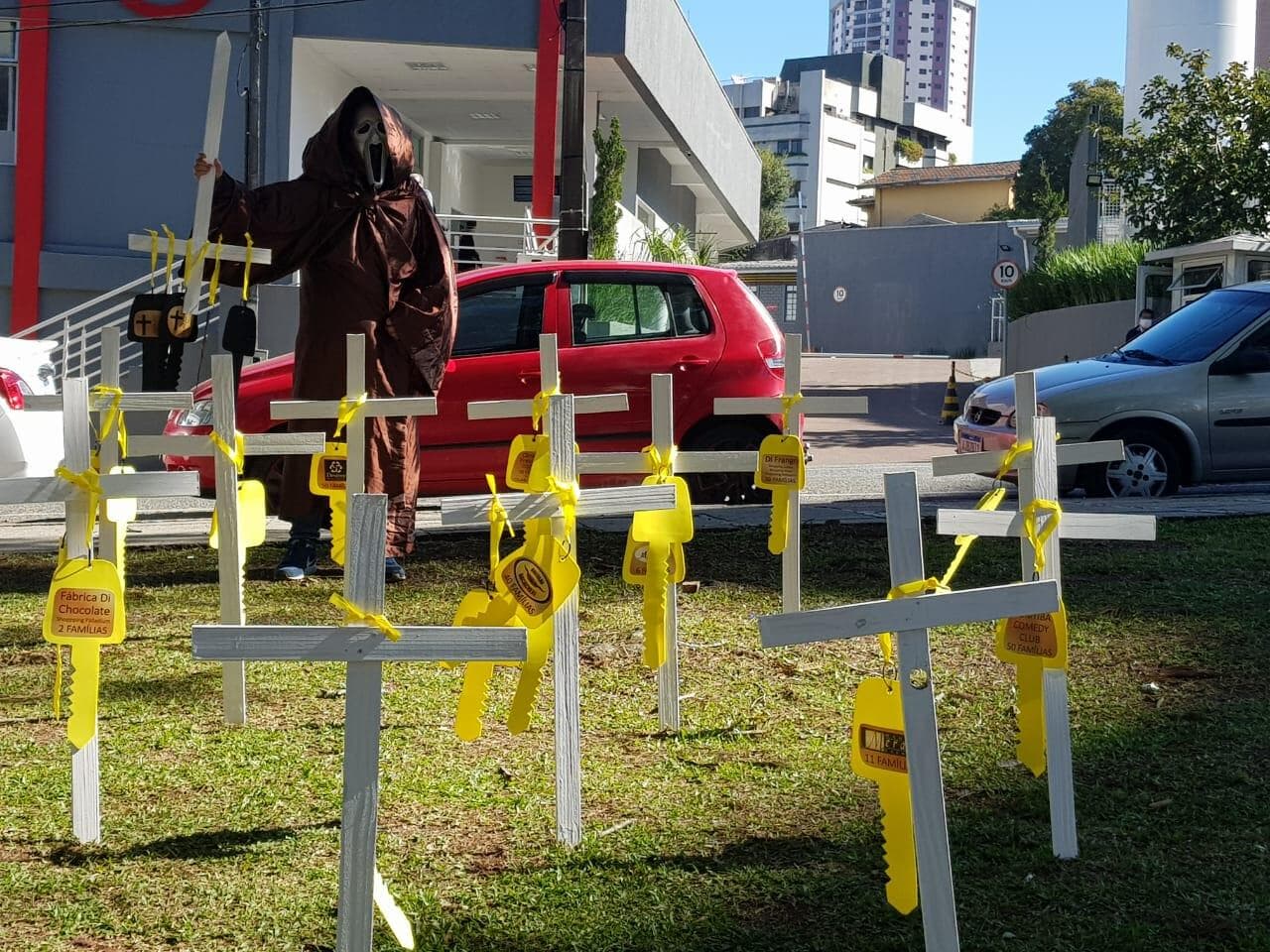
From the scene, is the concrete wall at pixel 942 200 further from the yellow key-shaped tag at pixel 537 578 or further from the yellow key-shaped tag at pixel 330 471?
the yellow key-shaped tag at pixel 537 578

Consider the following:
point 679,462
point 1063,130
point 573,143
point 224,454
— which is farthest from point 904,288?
point 224,454

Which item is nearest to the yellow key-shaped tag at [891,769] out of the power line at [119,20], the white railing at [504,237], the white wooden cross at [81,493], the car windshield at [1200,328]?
the white wooden cross at [81,493]

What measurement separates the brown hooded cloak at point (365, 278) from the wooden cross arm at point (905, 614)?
3.60 metres

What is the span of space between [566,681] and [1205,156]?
19.8m

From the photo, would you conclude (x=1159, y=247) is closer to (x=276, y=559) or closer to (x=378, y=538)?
(x=276, y=559)

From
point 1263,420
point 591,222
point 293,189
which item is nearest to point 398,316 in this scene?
point 293,189

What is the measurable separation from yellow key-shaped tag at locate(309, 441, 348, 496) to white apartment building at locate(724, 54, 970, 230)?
104 metres

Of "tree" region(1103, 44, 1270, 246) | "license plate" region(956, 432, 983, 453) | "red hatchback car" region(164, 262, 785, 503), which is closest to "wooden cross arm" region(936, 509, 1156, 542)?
"red hatchback car" region(164, 262, 785, 503)

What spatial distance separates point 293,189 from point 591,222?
49.5 ft

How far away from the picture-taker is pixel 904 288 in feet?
177

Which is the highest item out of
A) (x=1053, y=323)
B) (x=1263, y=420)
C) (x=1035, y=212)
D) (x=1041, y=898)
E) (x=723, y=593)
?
(x=1035, y=212)

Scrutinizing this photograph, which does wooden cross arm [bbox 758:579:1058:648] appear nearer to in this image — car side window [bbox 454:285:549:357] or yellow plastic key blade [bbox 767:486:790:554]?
yellow plastic key blade [bbox 767:486:790:554]

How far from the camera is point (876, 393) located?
2934cm

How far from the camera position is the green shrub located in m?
27.1
